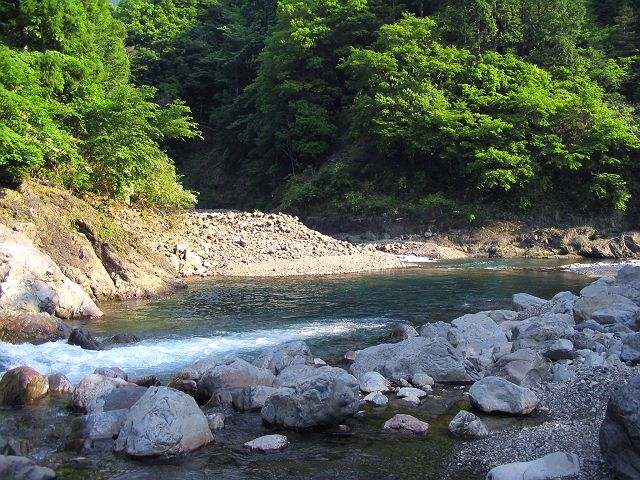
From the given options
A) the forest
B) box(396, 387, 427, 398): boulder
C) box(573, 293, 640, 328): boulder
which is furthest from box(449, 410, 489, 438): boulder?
the forest

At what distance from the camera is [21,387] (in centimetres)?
930

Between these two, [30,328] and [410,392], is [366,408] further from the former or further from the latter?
[30,328]

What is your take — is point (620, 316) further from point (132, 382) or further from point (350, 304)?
point (132, 382)

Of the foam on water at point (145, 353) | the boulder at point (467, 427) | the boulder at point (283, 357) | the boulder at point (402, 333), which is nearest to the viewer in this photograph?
the boulder at point (467, 427)

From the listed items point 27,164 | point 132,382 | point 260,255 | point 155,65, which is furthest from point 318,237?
point 155,65

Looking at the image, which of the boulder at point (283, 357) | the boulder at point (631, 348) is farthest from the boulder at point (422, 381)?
the boulder at point (631, 348)

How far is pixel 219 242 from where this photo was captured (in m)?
28.8

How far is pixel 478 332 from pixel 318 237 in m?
18.6

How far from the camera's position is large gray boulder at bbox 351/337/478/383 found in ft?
34.5

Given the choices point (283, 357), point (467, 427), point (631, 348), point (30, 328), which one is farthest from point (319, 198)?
point (467, 427)

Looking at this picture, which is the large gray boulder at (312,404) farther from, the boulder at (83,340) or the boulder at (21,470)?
the boulder at (83,340)

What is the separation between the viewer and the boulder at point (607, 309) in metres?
13.3

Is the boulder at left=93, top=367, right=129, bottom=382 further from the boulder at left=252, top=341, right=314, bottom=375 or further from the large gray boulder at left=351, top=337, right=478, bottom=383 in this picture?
the large gray boulder at left=351, top=337, right=478, bottom=383

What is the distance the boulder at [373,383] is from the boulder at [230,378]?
5.17 ft
